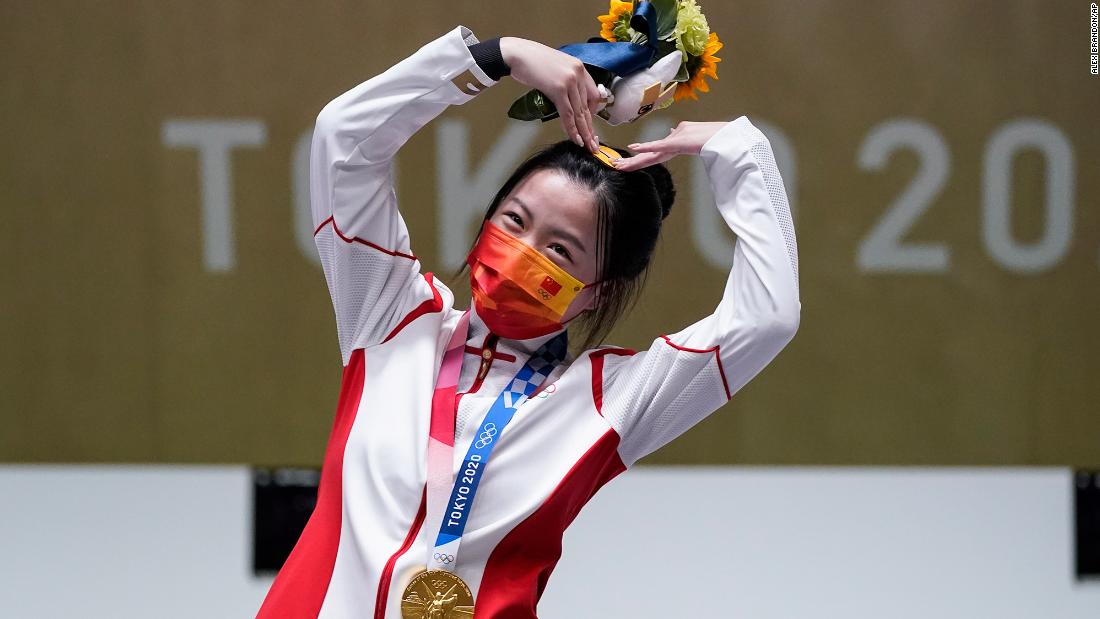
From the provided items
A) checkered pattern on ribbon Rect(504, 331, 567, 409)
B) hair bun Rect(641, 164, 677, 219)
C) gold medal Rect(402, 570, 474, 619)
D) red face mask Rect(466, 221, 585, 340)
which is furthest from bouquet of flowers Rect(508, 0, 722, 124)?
gold medal Rect(402, 570, 474, 619)

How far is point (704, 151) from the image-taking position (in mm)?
1768

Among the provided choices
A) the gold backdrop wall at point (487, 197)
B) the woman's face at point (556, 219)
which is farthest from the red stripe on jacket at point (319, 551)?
the gold backdrop wall at point (487, 197)

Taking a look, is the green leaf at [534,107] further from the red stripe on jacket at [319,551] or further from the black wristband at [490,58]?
the red stripe on jacket at [319,551]

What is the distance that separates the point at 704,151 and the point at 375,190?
1.59 ft

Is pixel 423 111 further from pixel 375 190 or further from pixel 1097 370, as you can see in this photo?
pixel 1097 370

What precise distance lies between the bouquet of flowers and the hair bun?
101 mm

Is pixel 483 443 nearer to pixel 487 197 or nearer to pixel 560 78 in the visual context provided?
pixel 560 78

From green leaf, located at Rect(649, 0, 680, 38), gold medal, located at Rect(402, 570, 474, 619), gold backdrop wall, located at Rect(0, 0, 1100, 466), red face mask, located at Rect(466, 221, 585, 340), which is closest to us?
gold medal, located at Rect(402, 570, 474, 619)

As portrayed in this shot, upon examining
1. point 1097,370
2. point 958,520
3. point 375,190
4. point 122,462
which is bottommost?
point 122,462

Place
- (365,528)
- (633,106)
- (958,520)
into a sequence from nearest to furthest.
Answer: (365,528) < (633,106) < (958,520)

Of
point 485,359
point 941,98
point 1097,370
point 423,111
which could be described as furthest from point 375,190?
point 1097,370

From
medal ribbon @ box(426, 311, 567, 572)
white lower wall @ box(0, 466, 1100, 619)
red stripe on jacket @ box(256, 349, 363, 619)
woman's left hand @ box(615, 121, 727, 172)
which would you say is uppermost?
woman's left hand @ box(615, 121, 727, 172)

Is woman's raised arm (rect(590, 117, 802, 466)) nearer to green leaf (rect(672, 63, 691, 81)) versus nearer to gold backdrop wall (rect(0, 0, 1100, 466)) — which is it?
green leaf (rect(672, 63, 691, 81))

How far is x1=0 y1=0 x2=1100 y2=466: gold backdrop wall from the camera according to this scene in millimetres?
3697
